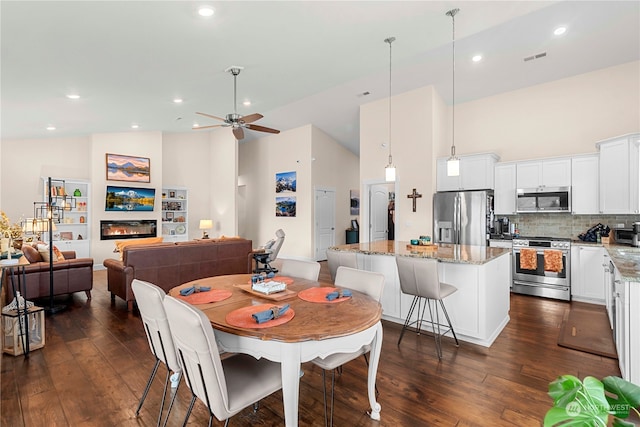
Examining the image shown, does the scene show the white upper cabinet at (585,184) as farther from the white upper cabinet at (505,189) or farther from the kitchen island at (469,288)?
the kitchen island at (469,288)

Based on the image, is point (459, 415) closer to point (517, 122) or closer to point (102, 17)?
point (102, 17)

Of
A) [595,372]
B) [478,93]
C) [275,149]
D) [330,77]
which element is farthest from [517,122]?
[275,149]

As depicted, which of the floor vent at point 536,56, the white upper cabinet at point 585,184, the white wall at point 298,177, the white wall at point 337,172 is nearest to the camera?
the floor vent at point 536,56

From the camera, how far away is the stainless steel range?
15.0ft

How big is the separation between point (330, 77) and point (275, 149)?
15.3 ft

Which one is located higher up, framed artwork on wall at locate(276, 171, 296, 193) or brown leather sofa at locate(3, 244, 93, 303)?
framed artwork on wall at locate(276, 171, 296, 193)

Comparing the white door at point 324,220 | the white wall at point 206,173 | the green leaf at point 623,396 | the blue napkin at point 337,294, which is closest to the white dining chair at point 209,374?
the blue napkin at point 337,294

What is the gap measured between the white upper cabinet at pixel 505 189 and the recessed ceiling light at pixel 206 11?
496 centimetres

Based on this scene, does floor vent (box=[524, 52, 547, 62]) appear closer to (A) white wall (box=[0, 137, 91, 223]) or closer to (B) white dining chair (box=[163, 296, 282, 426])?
(B) white dining chair (box=[163, 296, 282, 426])

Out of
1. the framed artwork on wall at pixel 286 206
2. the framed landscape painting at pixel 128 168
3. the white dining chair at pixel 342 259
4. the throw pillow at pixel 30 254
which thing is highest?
the framed landscape painting at pixel 128 168

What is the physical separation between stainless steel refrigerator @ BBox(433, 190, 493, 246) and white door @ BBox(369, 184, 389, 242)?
5.18 feet

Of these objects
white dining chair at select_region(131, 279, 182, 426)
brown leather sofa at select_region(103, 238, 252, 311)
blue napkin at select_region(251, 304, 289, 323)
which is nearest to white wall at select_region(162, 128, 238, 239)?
brown leather sofa at select_region(103, 238, 252, 311)

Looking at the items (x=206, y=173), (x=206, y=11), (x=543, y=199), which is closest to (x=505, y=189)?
(x=543, y=199)

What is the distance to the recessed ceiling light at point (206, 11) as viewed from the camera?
259 centimetres
